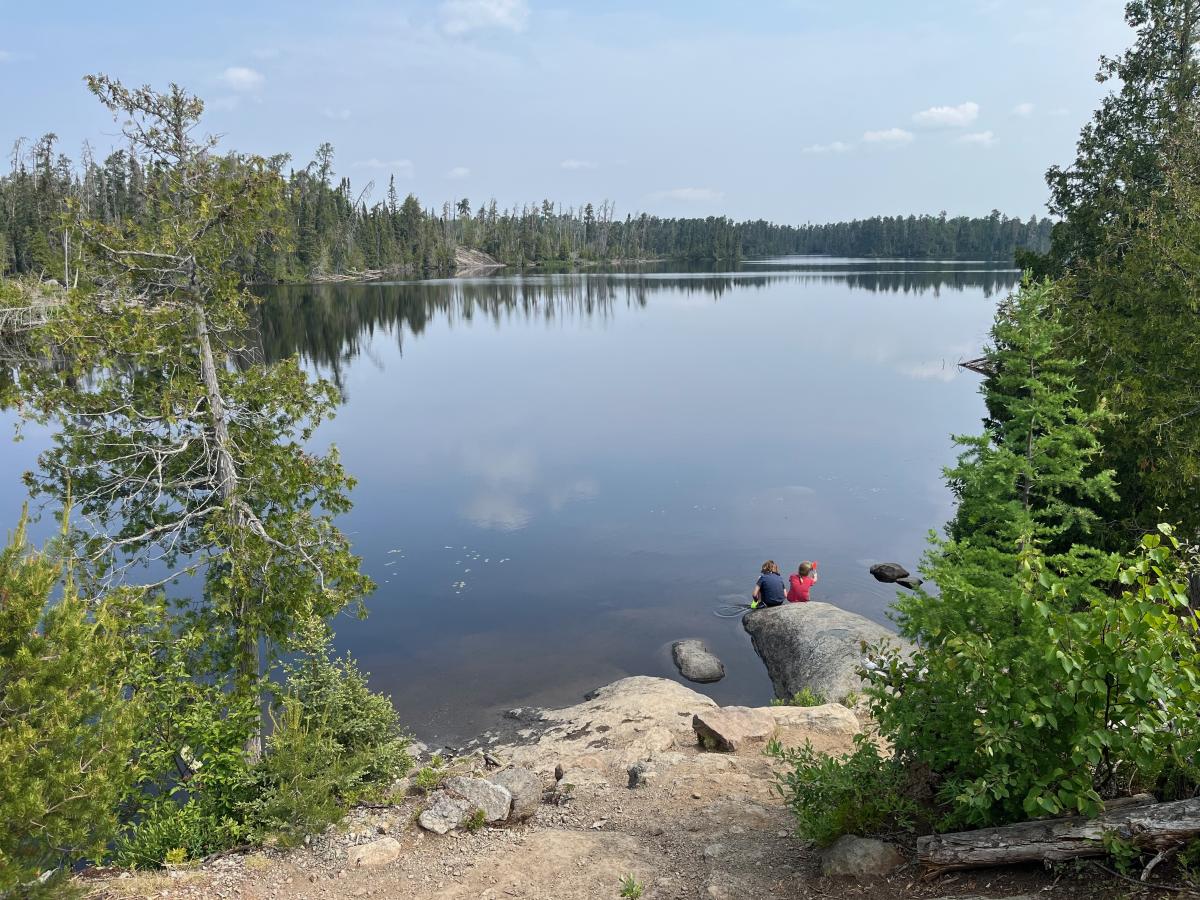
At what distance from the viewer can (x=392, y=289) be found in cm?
11756

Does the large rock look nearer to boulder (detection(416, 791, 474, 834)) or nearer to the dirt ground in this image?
the dirt ground

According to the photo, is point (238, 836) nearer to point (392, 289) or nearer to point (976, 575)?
point (976, 575)

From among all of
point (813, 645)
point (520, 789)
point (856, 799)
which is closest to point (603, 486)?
point (813, 645)

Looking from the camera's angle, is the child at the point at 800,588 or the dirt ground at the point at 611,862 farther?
the child at the point at 800,588

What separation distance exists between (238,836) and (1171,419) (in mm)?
15245

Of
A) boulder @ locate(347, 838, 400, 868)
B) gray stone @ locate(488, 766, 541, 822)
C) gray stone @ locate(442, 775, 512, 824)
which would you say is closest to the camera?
boulder @ locate(347, 838, 400, 868)

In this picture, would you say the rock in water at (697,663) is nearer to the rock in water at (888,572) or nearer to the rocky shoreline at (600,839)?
the rocky shoreline at (600,839)

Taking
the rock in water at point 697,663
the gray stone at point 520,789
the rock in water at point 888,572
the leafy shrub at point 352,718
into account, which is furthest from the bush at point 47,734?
the rock in water at point 888,572

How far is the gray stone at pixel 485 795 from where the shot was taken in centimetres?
893

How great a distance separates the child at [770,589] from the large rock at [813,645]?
31cm

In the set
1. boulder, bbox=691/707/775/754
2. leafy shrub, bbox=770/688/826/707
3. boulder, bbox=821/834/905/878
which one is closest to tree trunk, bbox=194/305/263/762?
boulder, bbox=691/707/775/754

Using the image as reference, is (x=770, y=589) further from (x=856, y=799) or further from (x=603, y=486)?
(x=856, y=799)

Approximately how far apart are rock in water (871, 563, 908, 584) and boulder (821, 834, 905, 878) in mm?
14886

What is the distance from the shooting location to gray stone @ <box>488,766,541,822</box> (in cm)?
912
